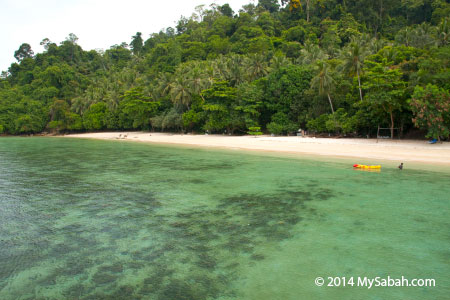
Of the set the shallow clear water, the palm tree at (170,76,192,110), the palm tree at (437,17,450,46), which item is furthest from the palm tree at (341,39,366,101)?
the palm tree at (170,76,192,110)

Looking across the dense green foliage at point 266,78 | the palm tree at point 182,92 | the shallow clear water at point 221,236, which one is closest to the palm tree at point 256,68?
the dense green foliage at point 266,78

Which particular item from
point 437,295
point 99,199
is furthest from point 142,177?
point 437,295

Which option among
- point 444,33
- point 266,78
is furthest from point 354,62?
point 444,33

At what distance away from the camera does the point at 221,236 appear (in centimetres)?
777

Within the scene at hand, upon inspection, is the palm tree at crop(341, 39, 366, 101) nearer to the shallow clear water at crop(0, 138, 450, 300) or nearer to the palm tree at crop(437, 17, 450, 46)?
the shallow clear water at crop(0, 138, 450, 300)

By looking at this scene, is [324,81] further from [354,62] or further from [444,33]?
[444,33]

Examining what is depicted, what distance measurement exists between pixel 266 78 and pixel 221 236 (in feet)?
113

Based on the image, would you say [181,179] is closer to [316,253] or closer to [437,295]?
[316,253]

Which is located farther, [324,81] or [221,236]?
[324,81]

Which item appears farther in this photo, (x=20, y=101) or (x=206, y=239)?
(x=20, y=101)

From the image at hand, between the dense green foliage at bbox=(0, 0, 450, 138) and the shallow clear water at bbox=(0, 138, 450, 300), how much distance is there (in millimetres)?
13600

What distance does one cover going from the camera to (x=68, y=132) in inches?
2741

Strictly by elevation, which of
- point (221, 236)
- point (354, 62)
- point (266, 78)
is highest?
point (354, 62)

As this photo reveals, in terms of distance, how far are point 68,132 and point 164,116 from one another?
3329 cm
